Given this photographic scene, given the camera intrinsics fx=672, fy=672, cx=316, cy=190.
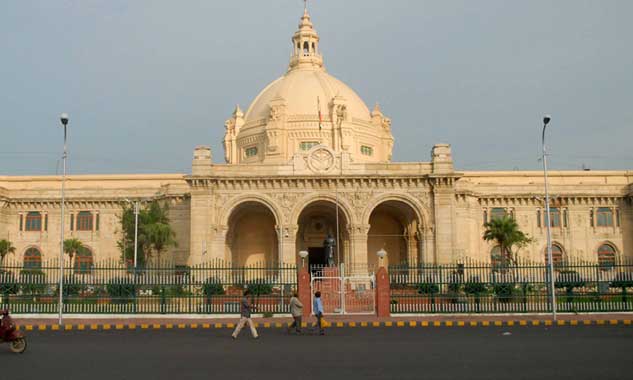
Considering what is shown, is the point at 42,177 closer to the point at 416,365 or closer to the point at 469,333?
the point at 469,333

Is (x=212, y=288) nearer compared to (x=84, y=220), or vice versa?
(x=212, y=288)

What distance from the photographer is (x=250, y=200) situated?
43.4 m

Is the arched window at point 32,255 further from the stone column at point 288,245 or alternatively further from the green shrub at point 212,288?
the green shrub at point 212,288

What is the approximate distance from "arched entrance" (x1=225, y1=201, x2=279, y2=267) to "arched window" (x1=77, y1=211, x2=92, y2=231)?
11450 millimetres

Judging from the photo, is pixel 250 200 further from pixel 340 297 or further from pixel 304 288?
pixel 304 288

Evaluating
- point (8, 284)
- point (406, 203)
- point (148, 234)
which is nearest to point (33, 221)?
point (148, 234)

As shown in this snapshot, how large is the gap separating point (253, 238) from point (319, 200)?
770 cm

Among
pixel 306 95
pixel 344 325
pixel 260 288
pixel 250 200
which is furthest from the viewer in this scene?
pixel 306 95

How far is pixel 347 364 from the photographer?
13031 mm

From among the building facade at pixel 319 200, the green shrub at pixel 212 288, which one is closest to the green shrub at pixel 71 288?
the green shrub at pixel 212 288

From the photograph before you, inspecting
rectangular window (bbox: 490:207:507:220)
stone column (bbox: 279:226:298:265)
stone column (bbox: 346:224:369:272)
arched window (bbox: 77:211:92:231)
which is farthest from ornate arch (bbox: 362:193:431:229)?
arched window (bbox: 77:211:92:231)

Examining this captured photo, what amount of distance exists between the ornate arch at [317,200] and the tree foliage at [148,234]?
8427mm

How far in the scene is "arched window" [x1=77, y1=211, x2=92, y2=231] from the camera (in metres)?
50.4

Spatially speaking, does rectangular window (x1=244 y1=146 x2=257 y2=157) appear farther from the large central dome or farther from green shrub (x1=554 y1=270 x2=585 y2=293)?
green shrub (x1=554 y1=270 x2=585 y2=293)
